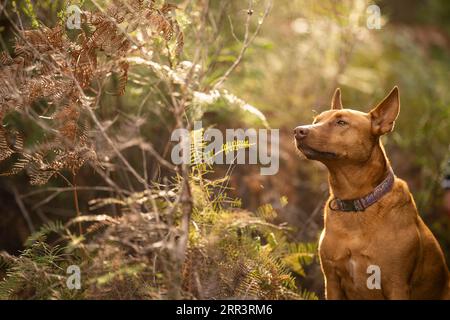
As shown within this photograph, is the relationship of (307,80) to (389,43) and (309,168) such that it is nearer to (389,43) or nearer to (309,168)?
(309,168)

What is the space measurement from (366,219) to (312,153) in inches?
24.4

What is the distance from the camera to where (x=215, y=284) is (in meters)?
4.19

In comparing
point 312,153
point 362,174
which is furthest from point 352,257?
point 312,153

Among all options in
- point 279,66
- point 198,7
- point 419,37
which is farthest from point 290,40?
point 419,37

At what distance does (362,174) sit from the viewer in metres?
4.54

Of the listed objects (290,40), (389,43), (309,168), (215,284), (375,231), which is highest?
(389,43)

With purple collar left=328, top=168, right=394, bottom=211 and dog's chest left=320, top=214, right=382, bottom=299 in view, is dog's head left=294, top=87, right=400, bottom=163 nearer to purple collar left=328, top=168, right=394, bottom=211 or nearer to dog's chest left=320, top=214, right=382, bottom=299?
purple collar left=328, top=168, right=394, bottom=211

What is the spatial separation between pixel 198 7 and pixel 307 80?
4827 millimetres

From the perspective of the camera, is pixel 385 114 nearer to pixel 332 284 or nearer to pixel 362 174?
pixel 362 174

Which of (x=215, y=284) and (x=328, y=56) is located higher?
(x=328, y=56)

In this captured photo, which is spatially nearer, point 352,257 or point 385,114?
point 352,257

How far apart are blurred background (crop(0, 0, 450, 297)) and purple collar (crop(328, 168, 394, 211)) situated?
1.36 m
